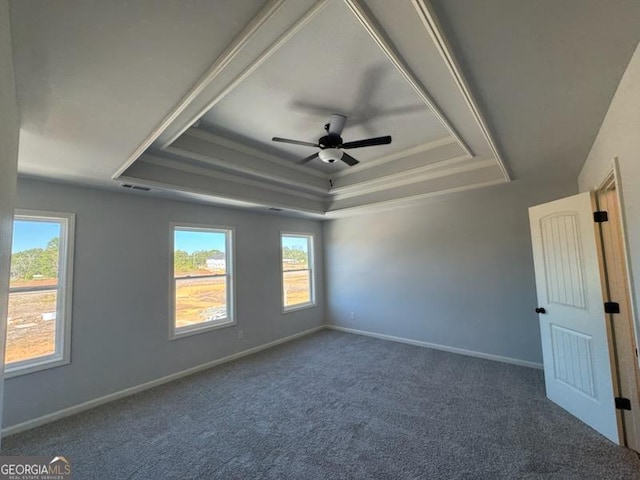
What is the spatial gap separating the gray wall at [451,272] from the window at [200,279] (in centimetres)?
247

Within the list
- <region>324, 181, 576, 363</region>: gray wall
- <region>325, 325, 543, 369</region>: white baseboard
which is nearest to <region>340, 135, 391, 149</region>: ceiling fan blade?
<region>324, 181, 576, 363</region>: gray wall

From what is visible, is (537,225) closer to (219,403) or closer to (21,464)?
(219,403)

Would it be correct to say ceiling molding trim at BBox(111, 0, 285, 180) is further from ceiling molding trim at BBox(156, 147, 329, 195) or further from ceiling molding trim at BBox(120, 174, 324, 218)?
ceiling molding trim at BBox(120, 174, 324, 218)

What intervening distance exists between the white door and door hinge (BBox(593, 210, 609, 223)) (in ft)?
0.11

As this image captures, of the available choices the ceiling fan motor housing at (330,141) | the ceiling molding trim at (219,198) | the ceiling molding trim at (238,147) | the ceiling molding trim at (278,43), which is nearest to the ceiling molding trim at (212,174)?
the ceiling molding trim at (219,198)

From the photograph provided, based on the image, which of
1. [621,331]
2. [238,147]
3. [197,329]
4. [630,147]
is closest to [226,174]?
[238,147]

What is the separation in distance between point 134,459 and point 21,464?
0.69m

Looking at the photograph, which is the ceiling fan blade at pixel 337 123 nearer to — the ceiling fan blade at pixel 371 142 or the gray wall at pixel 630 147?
the ceiling fan blade at pixel 371 142

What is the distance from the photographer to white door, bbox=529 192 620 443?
225 centimetres

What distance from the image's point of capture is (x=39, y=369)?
8.71 feet

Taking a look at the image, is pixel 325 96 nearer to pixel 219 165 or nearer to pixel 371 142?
pixel 371 142

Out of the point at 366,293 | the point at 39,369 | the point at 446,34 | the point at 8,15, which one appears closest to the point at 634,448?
the point at 446,34

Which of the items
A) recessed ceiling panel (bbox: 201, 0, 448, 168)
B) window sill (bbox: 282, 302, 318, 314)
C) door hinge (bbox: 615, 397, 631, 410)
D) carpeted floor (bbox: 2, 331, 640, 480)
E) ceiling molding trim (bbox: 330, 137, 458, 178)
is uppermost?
recessed ceiling panel (bbox: 201, 0, 448, 168)

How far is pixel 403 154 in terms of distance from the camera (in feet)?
11.5
